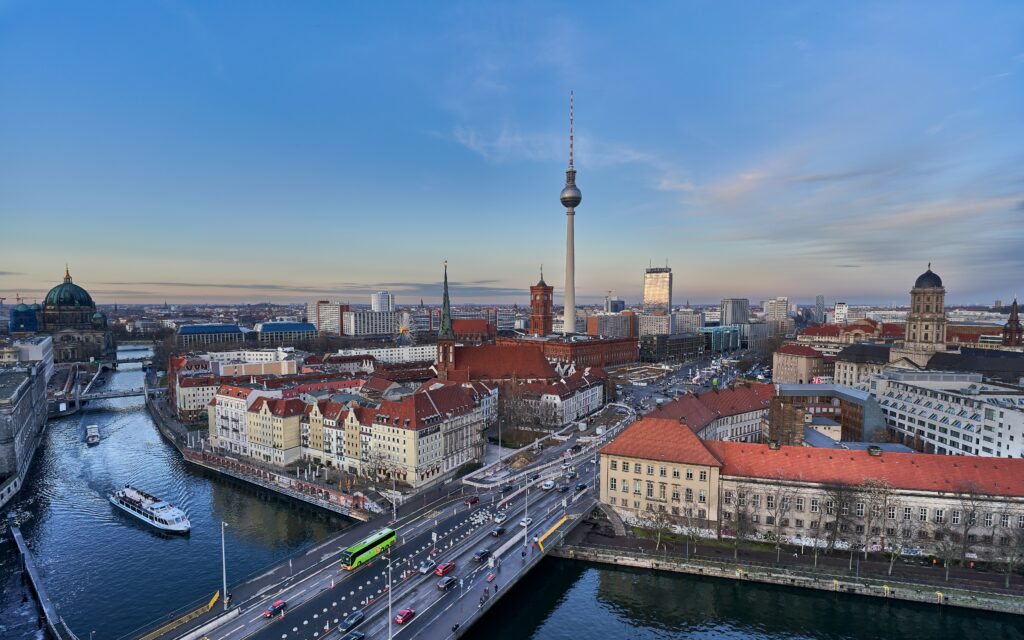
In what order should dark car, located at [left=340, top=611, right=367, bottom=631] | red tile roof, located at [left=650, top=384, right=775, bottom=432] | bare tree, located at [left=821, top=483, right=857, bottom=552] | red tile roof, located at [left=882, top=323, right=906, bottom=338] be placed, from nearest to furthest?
1. dark car, located at [left=340, top=611, right=367, bottom=631]
2. bare tree, located at [left=821, top=483, right=857, bottom=552]
3. red tile roof, located at [left=650, top=384, right=775, bottom=432]
4. red tile roof, located at [left=882, top=323, right=906, bottom=338]

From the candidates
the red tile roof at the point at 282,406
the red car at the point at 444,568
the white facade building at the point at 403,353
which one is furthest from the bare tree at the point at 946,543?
the white facade building at the point at 403,353

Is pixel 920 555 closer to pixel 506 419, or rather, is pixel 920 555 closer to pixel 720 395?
pixel 720 395

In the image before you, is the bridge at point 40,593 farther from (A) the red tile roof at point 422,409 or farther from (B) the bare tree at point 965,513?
(B) the bare tree at point 965,513

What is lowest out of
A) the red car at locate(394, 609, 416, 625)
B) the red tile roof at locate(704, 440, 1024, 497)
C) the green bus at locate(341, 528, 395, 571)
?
the red car at locate(394, 609, 416, 625)

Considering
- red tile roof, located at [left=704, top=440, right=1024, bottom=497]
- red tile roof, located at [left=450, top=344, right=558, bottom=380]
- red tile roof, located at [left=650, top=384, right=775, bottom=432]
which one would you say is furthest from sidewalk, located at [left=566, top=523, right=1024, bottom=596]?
red tile roof, located at [left=450, top=344, right=558, bottom=380]

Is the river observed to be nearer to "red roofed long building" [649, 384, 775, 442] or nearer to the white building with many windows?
"red roofed long building" [649, 384, 775, 442]

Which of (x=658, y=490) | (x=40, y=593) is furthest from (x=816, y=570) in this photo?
(x=40, y=593)
